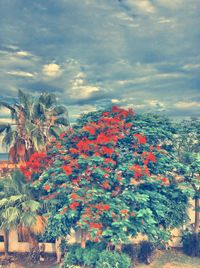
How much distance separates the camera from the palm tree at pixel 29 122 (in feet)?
61.0

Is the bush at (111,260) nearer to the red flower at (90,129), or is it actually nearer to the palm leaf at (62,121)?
the red flower at (90,129)

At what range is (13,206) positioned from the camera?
1591cm

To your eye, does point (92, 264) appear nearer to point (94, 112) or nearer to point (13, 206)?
point (13, 206)

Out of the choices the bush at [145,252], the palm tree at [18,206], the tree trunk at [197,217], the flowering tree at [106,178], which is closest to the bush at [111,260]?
the flowering tree at [106,178]

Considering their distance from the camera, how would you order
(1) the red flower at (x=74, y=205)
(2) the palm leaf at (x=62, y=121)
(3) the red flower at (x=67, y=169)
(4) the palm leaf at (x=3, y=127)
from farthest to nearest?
(2) the palm leaf at (x=62, y=121)
(4) the palm leaf at (x=3, y=127)
(3) the red flower at (x=67, y=169)
(1) the red flower at (x=74, y=205)

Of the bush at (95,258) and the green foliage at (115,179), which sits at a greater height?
the green foliage at (115,179)

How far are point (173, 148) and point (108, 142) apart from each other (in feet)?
16.2

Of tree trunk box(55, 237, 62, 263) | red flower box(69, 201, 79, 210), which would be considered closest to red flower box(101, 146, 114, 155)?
red flower box(69, 201, 79, 210)

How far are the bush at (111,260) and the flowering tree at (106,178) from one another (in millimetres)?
838

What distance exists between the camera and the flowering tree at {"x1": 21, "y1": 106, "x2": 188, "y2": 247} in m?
14.7

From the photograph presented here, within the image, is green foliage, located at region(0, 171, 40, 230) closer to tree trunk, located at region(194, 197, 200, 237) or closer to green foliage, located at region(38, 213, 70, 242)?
green foliage, located at region(38, 213, 70, 242)

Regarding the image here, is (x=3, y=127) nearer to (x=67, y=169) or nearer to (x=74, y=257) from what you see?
(x=67, y=169)

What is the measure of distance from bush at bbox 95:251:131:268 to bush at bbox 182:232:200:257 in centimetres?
510

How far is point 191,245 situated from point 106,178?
7.91 metres
